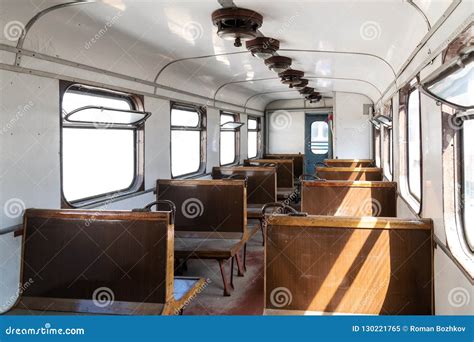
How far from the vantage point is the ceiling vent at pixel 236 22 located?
2.90 meters

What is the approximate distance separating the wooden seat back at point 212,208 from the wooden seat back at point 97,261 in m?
1.52

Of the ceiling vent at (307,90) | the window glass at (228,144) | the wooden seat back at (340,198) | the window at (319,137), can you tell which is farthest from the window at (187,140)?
the window at (319,137)

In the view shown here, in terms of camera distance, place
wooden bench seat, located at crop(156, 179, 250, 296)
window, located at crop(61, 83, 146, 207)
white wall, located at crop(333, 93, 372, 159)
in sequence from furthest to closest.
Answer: white wall, located at crop(333, 93, 372, 159), wooden bench seat, located at crop(156, 179, 250, 296), window, located at crop(61, 83, 146, 207)

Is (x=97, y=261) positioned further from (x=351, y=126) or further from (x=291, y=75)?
(x=351, y=126)

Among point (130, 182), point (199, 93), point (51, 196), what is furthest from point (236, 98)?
point (51, 196)

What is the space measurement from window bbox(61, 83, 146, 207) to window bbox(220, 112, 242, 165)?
10.3 ft

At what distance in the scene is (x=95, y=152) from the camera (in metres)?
3.90

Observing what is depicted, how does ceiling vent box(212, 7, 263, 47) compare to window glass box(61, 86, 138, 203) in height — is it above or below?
above

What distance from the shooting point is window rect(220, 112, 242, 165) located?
25.3 ft

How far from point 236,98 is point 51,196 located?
17.6 feet

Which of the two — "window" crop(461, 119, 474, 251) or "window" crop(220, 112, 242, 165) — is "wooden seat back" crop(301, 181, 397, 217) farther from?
"window" crop(220, 112, 242, 165)

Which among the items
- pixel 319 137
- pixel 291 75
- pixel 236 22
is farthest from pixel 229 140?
pixel 236 22

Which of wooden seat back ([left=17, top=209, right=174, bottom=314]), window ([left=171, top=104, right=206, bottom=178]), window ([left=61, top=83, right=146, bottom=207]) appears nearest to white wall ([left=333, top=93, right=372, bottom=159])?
window ([left=171, top=104, right=206, bottom=178])

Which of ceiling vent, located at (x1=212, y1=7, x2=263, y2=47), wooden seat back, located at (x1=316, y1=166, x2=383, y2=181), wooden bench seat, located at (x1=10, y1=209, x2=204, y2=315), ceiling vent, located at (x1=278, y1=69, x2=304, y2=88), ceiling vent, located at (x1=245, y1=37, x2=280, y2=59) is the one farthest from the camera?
ceiling vent, located at (x1=278, y1=69, x2=304, y2=88)
